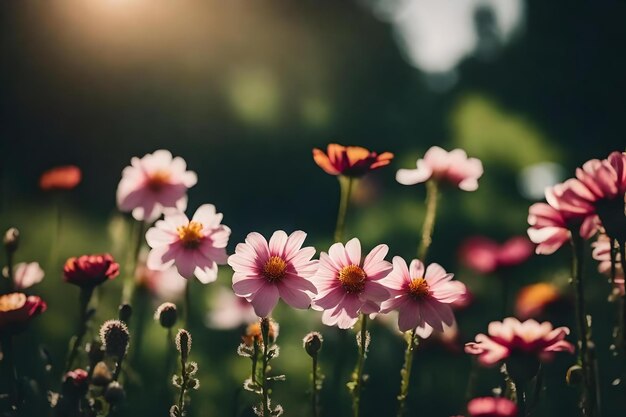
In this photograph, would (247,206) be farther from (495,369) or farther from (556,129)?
(495,369)

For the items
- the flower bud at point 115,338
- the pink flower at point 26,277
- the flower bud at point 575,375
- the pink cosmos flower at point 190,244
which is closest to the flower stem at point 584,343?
the flower bud at point 575,375

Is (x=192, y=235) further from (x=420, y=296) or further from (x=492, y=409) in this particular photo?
(x=492, y=409)

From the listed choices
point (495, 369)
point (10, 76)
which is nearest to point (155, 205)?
point (495, 369)

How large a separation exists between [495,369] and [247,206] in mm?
3162

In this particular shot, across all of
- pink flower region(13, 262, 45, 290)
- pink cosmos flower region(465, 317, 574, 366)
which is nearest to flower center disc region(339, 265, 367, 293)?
pink cosmos flower region(465, 317, 574, 366)

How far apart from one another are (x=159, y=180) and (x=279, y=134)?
13.0 ft

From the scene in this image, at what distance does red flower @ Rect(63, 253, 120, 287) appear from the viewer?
2.91ft

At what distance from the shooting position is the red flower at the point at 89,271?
0.89 metres

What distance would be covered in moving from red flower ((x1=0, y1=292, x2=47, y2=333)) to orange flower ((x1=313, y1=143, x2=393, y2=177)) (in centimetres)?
44

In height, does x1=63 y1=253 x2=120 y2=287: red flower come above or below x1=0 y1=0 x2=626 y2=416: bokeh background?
below

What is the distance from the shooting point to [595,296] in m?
1.77

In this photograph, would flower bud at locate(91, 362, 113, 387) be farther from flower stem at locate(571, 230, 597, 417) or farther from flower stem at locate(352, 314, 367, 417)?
flower stem at locate(571, 230, 597, 417)

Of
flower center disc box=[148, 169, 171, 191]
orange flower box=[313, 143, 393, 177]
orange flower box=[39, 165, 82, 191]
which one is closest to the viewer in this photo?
orange flower box=[313, 143, 393, 177]

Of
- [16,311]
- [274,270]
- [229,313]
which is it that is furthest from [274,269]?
[229,313]
